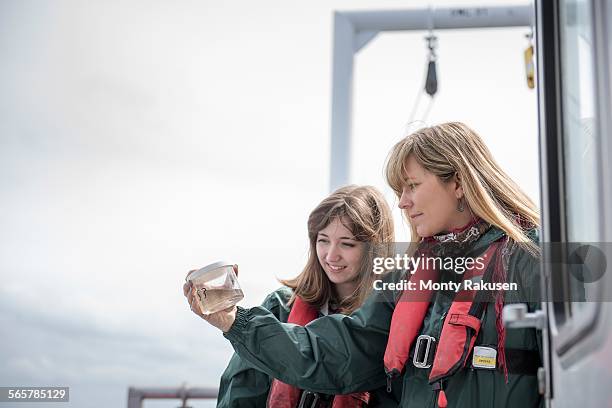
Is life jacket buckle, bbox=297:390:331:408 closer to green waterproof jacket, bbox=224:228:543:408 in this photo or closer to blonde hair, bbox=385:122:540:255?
green waterproof jacket, bbox=224:228:543:408

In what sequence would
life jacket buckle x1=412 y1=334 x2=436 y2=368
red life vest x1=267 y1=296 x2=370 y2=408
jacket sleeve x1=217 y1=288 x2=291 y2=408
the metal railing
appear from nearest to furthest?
life jacket buckle x1=412 y1=334 x2=436 y2=368
red life vest x1=267 y1=296 x2=370 y2=408
jacket sleeve x1=217 y1=288 x2=291 y2=408
the metal railing

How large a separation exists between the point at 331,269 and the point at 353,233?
0.14 m

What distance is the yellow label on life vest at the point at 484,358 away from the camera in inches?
73.5

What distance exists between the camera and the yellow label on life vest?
1.87m

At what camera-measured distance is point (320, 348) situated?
2.16 meters

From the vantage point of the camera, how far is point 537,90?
159 centimetres

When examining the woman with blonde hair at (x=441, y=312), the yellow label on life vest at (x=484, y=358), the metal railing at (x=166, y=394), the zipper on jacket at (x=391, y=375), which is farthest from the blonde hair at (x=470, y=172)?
the metal railing at (x=166, y=394)

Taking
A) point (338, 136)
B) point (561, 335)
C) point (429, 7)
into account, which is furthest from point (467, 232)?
point (429, 7)

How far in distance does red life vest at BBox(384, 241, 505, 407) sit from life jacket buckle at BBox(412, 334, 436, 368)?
0.03m

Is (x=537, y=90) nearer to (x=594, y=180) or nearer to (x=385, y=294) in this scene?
(x=594, y=180)

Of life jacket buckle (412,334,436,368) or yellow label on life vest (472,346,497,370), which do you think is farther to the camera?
life jacket buckle (412,334,436,368)

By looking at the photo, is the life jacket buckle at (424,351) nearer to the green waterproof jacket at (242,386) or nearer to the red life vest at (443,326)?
the red life vest at (443,326)

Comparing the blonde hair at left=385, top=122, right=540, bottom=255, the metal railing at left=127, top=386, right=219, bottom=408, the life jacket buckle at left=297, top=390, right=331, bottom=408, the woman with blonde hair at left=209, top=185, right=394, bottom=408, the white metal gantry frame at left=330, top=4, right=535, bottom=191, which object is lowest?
the metal railing at left=127, top=386, right=219, bottom=408

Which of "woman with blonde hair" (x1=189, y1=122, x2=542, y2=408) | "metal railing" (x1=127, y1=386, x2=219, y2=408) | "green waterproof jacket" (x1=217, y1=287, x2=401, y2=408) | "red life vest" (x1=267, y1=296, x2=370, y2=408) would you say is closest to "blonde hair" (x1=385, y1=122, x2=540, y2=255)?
"woman with blonde hair" (x1=189, y1=122, x2=542, y2=408)
